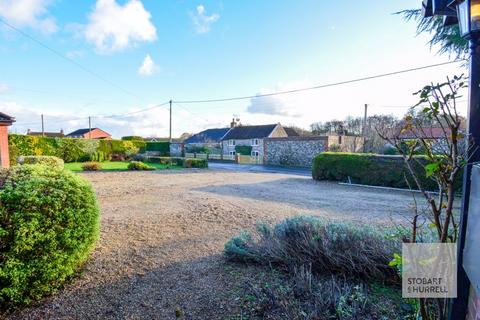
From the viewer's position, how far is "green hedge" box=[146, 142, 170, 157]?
93.4 feet

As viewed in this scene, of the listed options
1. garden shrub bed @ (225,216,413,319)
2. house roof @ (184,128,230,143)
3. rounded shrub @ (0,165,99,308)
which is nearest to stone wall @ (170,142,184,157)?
house roof @ (184,128,230,143)

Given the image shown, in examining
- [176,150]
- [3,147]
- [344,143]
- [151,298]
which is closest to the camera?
[151,298]

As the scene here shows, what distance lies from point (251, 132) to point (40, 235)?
94.1 feet

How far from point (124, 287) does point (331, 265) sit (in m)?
2.29

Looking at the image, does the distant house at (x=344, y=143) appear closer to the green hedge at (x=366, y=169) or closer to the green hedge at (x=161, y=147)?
the green hedge at (x=366, y=169)

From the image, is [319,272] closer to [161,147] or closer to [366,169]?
[366,169]

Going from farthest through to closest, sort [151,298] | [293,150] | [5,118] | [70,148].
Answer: [293,150] → [70,148] → [5,118] → [151,298]

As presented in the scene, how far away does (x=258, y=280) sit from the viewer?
98.7 inches

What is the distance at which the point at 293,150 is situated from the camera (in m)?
20.8

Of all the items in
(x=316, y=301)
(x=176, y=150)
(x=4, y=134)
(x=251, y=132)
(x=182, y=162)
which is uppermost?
(x=251, y=132)

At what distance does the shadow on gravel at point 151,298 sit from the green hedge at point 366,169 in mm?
9466

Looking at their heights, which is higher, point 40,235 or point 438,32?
point 438,32

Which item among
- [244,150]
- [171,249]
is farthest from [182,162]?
[171,249]

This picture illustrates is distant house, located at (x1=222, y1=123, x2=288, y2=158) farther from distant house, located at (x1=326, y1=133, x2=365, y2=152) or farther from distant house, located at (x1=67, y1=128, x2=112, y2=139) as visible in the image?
distant house, located at (x1=67, y1=128, x2=112, y2=139)
